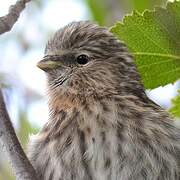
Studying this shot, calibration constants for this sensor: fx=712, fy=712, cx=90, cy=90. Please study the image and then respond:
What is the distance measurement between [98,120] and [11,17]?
0.95 meters

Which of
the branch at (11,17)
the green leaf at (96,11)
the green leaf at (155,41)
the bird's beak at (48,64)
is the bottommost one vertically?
the green leaf at (155,41)

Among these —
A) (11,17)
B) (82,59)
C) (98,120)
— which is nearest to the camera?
(11,17)

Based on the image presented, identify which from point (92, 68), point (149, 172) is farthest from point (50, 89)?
point (149, 172)

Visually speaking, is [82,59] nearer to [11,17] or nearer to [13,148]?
[11,17]

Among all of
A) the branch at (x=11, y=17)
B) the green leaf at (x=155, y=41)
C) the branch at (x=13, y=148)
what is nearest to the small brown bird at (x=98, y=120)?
the green leaf at (x=155, y=41)

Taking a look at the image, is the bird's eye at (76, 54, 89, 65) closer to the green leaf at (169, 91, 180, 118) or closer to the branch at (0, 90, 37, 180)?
the green leaf at (169, 91, 180, 118)

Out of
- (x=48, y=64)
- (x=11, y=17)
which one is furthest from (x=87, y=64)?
(x=11, y=17)

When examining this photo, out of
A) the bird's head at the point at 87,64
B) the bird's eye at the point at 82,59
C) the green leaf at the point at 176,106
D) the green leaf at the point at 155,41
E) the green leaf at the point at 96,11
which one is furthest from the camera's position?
the green leaf at the point at 96,11

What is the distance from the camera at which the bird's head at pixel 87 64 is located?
452cm

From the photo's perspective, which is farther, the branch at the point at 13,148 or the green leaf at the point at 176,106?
the green leaf at the point at 176,106

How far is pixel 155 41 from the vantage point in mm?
3977

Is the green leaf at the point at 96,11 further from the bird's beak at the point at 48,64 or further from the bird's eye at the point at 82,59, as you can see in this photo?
the bird's beak at the point at 48,64

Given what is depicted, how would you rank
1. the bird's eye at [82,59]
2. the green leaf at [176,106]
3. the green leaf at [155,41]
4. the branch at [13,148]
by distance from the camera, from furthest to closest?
the bird's eye at [82,59] < the green leaf at [176,106] < the green leaf at [155,41] < the branch at [13,148]

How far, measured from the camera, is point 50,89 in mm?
4602
